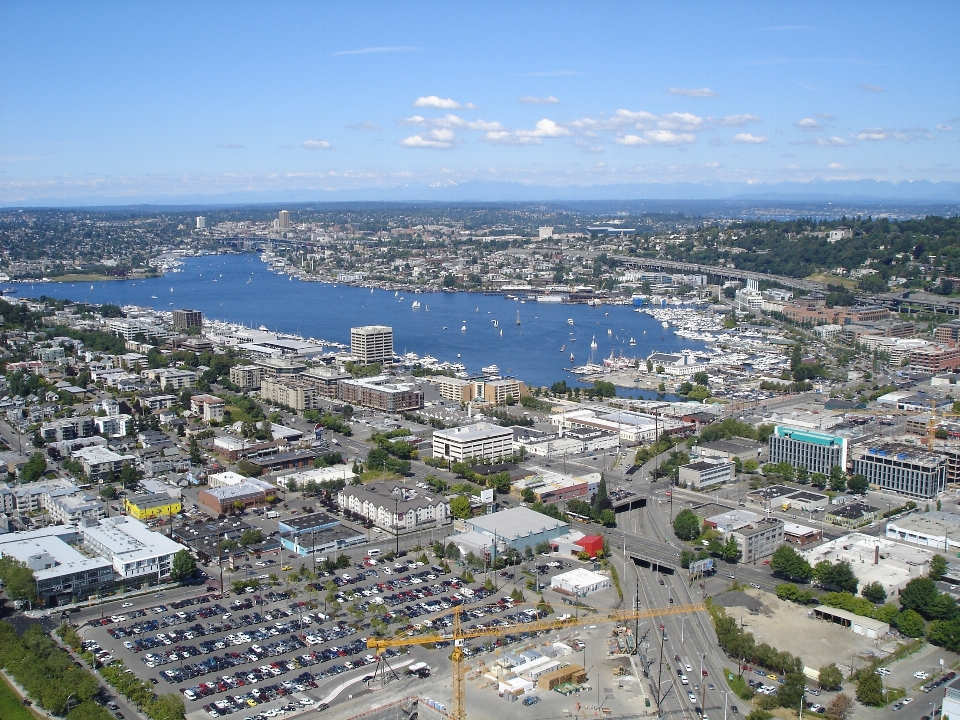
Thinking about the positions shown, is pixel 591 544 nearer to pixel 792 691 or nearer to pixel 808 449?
pixel 792 691

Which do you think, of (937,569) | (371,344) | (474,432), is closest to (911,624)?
(937,569)

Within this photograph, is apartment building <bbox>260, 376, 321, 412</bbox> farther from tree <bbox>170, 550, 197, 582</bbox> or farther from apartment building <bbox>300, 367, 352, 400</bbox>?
tree <bbox>170, 550, 197, 582</bbox>

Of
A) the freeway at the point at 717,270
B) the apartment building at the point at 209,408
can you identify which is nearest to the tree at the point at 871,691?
the apartment building at the point at 209,408

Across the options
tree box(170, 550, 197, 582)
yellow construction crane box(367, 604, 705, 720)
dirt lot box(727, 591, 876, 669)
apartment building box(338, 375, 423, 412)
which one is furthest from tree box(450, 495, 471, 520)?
apartment building box(338, 375, 423, 412)

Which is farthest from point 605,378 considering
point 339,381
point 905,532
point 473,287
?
point 473,287

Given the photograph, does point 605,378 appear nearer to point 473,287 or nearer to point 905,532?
point 905,532
